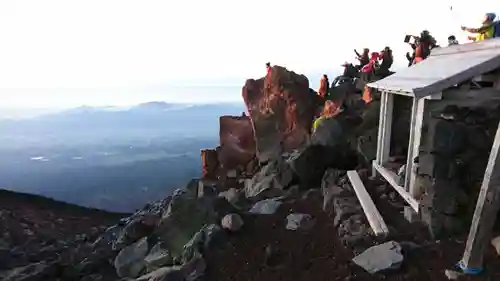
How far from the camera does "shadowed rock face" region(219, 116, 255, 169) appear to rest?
869 inches

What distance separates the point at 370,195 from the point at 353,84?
10972 mm

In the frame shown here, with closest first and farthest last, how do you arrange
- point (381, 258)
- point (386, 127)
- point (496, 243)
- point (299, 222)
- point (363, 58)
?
1. point (496, 243)
2. point (381, 258)
3. point (299, 222)
4. point (386, 127)
5. point (363, 58)

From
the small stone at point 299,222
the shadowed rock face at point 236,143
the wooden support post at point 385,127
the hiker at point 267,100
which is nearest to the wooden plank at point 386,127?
the wooden support post at point 385,127

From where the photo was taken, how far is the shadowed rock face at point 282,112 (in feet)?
65.1

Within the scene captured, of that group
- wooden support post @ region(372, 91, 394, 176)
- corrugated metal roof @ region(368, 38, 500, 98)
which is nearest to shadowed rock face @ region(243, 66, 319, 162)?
wooden support post @ region(372, 91, 394, 176)

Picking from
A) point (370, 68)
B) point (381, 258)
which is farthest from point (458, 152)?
point (370, 68)

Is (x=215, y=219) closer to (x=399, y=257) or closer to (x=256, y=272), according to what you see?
(x=256, y=272)

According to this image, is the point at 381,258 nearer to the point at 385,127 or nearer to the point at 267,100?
the point at 385,127

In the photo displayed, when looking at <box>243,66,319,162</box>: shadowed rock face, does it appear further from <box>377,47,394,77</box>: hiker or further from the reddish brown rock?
<box>377,47,394,77</box>: hiker

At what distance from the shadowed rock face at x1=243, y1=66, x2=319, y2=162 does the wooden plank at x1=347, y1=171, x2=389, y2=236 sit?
32.5 ft

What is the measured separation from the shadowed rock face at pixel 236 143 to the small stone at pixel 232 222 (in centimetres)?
1345

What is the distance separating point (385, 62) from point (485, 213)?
13.4m

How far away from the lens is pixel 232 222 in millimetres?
8180

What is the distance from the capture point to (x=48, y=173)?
467ft
